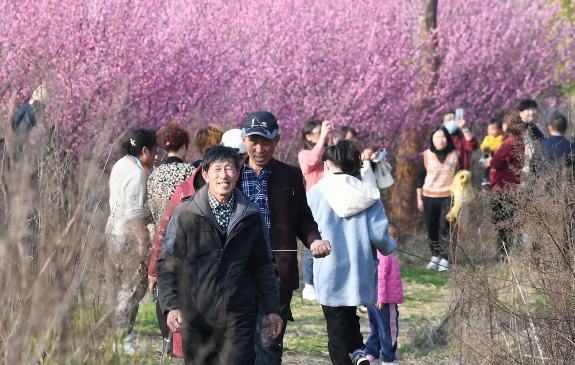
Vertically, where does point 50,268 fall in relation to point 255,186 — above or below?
below

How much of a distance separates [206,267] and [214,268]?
0.04 meters

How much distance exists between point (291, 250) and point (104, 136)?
7.25 ft

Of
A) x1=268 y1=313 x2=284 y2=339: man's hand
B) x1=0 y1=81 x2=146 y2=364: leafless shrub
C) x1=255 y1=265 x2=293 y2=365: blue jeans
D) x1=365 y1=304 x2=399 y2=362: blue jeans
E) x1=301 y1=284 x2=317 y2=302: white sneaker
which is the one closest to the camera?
x1=0 y1=81 x2=146 y2=364: leafless shrub

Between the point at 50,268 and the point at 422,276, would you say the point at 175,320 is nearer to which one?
the point at 50,268

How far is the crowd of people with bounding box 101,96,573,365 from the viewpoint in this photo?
441 centimetres

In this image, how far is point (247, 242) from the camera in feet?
14.7

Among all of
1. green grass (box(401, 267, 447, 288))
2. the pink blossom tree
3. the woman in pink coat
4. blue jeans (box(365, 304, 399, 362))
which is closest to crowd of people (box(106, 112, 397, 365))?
blue jeans (box(365, 304, 399, 362))

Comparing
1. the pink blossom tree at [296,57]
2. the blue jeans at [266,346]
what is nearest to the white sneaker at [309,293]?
the pink blossom tree at [296,57]

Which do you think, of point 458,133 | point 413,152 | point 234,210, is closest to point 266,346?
point 234,210

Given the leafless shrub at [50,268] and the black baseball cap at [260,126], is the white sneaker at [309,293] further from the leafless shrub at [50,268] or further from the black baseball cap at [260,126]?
the leafless shrub at [50,268]

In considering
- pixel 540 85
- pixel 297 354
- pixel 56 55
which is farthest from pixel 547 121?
pixel 297 354

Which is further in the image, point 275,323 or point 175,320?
point 275,323

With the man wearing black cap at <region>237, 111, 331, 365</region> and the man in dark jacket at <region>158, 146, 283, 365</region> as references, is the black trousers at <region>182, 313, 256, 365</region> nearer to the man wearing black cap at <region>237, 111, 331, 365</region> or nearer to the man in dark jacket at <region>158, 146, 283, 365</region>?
the man in dark jacket at <region>158, 146, 283, 365</region>

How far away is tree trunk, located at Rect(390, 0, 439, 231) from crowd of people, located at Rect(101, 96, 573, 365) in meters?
7.54
